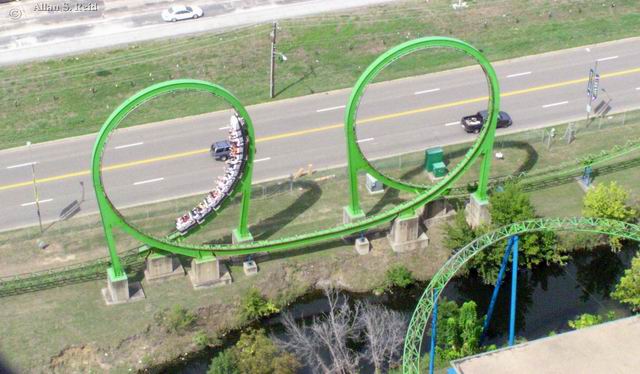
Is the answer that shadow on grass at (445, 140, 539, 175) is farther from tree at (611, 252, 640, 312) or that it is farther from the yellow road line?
tree at (611, 252, 640, 312)

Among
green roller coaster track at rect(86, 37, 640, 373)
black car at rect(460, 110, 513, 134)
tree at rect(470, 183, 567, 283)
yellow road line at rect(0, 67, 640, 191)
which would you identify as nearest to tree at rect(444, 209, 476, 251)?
tree at rect(470, 183, 567, 283)

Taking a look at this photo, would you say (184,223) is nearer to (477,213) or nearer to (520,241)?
(477,213)

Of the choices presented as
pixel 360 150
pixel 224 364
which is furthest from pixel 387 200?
pixel 224 364

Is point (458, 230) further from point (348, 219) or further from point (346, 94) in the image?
point (346, 94)

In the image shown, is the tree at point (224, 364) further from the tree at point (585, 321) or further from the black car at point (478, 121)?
the black car at point (478, 121)

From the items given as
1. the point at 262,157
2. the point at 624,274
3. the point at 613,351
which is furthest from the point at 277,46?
the point at 613,351

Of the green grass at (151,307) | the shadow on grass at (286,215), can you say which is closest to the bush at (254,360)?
the green grass at (151,307)
